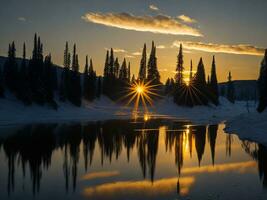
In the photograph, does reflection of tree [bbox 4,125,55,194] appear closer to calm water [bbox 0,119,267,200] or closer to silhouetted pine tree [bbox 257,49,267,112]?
calm water [bbox 0,119,267,200]

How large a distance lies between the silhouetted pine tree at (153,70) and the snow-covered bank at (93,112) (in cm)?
781

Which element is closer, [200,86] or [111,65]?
[200,86]

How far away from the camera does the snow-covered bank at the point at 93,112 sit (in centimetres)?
5859

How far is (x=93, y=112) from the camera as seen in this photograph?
7925 cm

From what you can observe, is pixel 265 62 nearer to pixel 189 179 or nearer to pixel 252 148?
pixel 252 148

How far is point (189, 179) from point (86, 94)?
78674 mm

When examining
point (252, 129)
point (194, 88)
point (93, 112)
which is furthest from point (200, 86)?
point (252, 129)

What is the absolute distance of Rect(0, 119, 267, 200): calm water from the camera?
13.4 m

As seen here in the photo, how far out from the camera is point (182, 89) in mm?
92500

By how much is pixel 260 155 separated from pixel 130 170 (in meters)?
10.1

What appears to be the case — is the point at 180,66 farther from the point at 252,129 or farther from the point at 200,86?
the point at 252,129

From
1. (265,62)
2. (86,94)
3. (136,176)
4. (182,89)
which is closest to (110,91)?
(86,94)

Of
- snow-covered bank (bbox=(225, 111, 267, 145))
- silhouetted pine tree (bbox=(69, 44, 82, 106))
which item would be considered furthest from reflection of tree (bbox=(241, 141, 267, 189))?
silhouetted pine tree (bbox=(69, 44, 82, 106))

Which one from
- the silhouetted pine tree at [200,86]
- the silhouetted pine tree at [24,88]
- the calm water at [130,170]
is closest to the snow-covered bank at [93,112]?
the silhouetted pine tree at [24,88]
